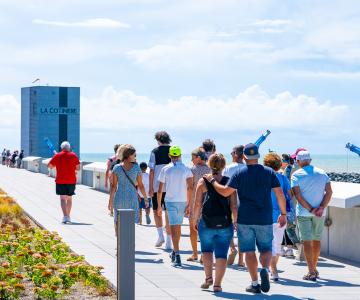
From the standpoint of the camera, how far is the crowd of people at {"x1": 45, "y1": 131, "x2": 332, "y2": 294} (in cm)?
1062

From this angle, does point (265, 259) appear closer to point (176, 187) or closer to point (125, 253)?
point (125, 253)

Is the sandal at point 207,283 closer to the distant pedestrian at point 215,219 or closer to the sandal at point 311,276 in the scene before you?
the distant pedestrian at point 215,219

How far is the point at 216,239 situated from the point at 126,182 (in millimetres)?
3239

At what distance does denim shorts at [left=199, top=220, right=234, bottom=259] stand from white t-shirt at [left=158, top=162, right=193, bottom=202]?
248 centimetres

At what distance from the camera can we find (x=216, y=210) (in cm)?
1079

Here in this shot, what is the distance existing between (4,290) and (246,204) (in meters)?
2.98

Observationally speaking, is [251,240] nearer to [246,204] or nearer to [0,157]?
[246,204]

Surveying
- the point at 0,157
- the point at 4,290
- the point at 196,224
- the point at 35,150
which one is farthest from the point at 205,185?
the point at 35,150

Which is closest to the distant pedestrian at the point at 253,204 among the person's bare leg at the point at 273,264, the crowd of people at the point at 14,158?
the person's bare leg at the point at 273,264

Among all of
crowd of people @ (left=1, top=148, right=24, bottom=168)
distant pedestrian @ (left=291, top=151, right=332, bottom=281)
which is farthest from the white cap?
crowd of people @ (left=1, top=148, right=24, bottom=168)

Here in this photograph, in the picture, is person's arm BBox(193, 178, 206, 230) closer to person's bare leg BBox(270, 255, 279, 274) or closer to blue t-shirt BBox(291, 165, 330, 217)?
person's bare leg BBox(270, 255, 279, 274)

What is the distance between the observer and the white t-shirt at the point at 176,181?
13375mm

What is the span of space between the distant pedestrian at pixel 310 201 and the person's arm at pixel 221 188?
1.59 m

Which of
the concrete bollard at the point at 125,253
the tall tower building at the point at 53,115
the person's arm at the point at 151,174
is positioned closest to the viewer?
the concrete bollard at the point at 125,253
